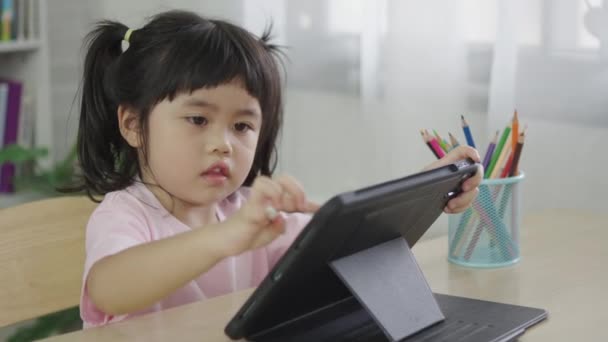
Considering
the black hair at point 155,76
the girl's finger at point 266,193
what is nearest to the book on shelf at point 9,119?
the black hair at point 155,76

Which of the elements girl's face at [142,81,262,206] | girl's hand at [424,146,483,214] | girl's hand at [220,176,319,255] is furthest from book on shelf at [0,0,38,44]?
girl's hand at [220,176,319,255]

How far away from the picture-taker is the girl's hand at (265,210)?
80cm

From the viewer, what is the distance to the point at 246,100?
115 centimetres

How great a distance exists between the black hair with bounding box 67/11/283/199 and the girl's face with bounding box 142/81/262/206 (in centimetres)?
2

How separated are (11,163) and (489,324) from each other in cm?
207

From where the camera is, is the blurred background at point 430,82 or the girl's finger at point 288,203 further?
the blurred background at point 430,82

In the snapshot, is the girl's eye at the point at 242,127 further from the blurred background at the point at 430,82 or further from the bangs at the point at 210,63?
the blurred background at the point at 430,82

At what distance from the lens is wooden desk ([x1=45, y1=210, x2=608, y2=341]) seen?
0.91 meters

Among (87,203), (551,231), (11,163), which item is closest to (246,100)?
(87,203)

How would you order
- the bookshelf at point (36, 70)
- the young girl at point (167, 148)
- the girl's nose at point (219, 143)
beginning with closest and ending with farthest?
the young girl at point (167, 148)
the girl's nose at point (219, 143)
the bookshelf at point (36, 70)

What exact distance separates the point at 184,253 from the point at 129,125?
37 centimetres

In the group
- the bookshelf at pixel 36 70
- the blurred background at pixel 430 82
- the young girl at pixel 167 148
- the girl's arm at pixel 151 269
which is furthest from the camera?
the bookshelf at pixel 36 70

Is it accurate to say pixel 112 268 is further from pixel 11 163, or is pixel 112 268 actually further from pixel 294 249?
pixel 11 163

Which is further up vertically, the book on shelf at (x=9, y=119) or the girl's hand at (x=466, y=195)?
the girl's hand at (x=466, y=195)
